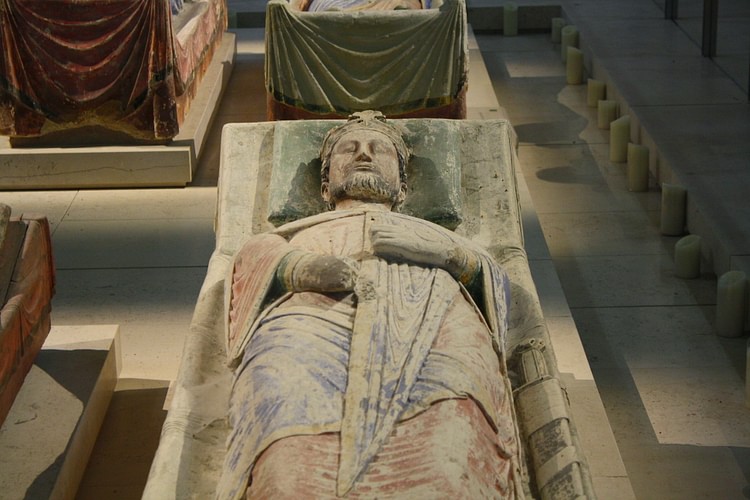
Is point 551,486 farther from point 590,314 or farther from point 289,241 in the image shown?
point 590,314

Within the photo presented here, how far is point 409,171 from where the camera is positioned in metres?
6.29

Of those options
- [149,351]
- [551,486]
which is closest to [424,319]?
[551,486]

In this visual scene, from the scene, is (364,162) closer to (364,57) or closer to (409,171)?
(409,171)

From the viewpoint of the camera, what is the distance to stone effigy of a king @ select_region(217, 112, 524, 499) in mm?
4367

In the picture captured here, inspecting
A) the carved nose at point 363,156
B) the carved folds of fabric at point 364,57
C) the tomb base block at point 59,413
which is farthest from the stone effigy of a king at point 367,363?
the carved folds of fabric at point 364,57

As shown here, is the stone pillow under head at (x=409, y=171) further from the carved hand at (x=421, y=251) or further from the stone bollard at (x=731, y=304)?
the stone bollard at (x=731, y=304)

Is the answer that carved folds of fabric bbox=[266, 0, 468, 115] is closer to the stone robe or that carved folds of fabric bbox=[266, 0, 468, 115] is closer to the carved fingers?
the stone robe

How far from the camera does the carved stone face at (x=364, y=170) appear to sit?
19.0 ft

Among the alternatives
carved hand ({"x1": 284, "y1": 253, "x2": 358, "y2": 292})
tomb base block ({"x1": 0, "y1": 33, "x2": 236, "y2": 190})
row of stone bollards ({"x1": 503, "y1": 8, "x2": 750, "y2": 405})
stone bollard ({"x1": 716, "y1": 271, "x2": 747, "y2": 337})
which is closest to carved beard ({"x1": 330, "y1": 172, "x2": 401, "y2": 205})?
carved hand ({"x1": 284, "y1": 253, "x2": 358, "y2": 292})

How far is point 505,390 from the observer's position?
16.4 feet

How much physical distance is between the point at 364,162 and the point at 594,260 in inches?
101

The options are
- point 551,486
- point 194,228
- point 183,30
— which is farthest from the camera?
point 183,30

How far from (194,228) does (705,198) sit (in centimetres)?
307

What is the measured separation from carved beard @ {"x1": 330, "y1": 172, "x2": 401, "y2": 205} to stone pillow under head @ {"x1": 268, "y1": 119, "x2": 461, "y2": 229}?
293mm
